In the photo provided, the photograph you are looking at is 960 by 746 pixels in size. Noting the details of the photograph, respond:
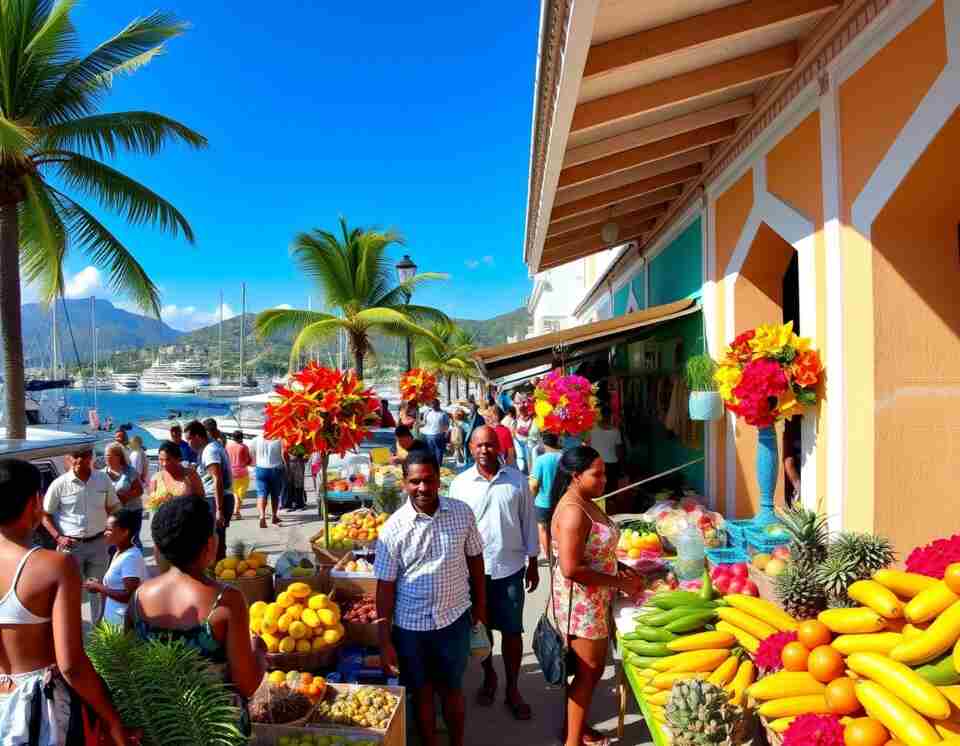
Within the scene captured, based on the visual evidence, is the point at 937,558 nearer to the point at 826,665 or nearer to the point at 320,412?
the point at 826,665

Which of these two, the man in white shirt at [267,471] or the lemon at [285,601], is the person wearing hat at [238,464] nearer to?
the man in white shirt at [267,471]

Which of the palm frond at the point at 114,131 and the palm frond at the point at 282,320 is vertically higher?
the palm frond at the point at 114,131

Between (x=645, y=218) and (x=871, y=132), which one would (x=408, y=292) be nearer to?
(x=645, y=218)

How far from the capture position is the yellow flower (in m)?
4.18

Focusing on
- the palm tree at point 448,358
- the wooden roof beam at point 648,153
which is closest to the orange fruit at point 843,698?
the wooden roof beam at point 648,153

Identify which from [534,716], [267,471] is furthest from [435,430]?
[534,716]

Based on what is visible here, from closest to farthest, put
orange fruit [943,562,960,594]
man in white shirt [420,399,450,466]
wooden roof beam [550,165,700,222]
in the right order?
orange fruit [943,562,960,594], wooden roof beam [550,165,700,222], man in white shirt [420,399,450,466]

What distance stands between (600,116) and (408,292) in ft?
43.2

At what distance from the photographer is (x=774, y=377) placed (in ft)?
13.4

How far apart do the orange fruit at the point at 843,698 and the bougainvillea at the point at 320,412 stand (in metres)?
3.21

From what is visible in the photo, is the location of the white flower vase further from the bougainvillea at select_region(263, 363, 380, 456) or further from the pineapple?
the bougainvillea at select_region(263, 363, 380, 456)

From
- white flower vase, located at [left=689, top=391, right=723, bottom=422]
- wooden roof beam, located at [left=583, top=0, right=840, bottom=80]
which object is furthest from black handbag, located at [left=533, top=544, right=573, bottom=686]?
wooden roof beam, located at [left=583, top=0, right=840, bottom=80]

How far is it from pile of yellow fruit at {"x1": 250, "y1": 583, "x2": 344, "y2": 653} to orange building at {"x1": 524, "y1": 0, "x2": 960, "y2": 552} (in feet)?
10.5

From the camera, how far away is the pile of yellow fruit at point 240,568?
4395 mm
